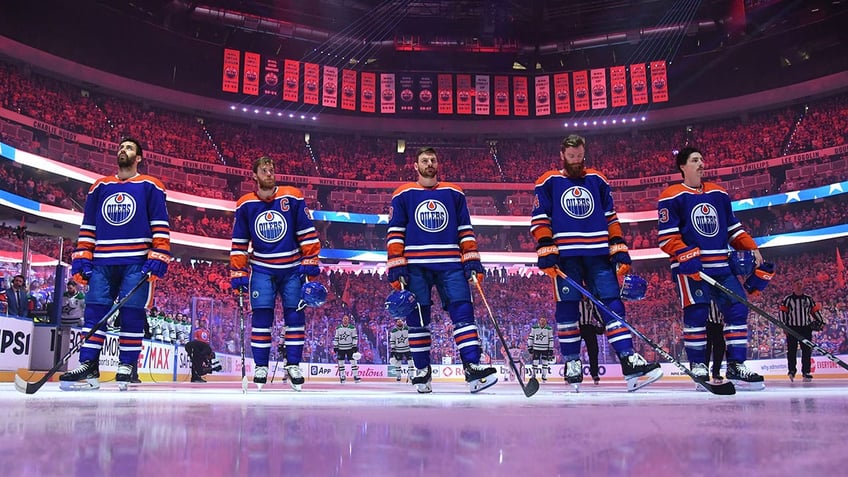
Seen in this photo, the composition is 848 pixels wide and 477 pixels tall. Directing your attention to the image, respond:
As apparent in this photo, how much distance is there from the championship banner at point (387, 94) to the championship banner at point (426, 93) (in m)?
1.65

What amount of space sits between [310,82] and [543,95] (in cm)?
1137

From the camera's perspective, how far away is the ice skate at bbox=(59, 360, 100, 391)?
5883mm

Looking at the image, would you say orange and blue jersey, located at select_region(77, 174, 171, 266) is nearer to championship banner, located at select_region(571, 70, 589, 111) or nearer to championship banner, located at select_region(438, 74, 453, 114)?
championship banner, located at select_region(438, 74, 453, 114)

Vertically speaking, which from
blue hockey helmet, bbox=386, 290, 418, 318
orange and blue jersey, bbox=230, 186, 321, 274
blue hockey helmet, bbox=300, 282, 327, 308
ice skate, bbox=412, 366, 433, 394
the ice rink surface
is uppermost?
orange and blue jersey, bbox=230, 186, 321, 274

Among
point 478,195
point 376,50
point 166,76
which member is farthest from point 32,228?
point 478,195

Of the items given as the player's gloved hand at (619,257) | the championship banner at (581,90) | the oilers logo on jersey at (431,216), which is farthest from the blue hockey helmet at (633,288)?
the championship banner at (581,90)

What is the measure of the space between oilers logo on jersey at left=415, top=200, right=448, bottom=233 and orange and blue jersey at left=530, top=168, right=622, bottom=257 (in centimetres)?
77

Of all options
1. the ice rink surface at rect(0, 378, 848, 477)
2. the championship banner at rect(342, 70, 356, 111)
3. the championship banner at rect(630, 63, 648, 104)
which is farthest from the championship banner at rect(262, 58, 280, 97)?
the ice rink surface at rect(0, 378, 848, 477)

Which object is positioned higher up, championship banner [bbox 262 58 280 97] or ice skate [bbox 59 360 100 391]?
championship banner [bbox 262 58 280 97]

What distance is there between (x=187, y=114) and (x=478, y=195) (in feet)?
47.3

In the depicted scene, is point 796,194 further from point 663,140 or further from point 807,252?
point 663,140

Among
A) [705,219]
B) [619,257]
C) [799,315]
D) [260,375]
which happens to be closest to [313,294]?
[260,375]

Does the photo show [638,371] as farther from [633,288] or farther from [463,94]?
[463,94]

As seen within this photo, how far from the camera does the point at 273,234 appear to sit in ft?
21.4
